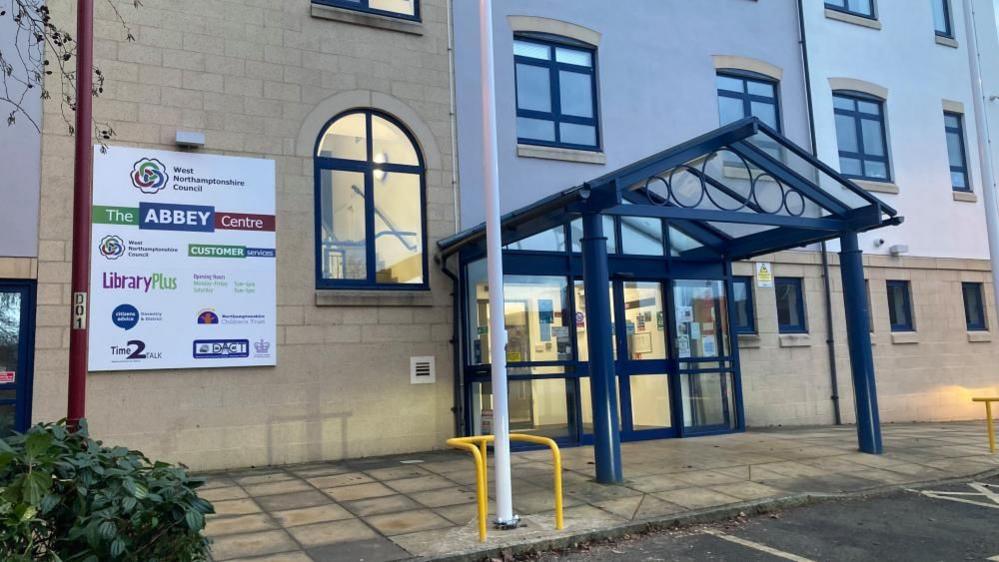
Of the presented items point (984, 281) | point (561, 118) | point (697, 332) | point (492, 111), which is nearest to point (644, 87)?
point (561, 118)

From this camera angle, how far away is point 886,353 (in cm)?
1441

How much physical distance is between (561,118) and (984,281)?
34.6 feet

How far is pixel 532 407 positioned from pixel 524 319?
1.27 meters

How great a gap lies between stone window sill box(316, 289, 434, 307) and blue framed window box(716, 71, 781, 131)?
22.1 ft

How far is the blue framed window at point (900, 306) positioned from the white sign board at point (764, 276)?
3197 millimetres

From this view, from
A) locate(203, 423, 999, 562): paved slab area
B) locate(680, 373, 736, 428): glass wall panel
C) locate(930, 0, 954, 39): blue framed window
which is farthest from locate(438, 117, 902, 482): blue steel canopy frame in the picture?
locate(930, 0, 954, 39): blue framed window

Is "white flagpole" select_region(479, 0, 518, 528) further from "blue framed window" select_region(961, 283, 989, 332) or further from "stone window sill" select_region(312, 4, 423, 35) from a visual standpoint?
"blue framed window" select_region(961, 283, 989, 332)

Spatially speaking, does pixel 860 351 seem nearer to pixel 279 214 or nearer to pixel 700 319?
pixel 700 319

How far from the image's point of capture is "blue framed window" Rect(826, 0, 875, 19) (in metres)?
15.1

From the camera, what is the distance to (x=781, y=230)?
1098cm

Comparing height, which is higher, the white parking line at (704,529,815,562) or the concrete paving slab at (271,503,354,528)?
the concrete paving slab at (271,503,354,528)

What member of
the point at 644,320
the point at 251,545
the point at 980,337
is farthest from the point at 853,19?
the point at 251,545

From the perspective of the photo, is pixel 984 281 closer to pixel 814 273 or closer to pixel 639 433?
pixel 814 273

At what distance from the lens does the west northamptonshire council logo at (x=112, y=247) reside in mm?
8781
